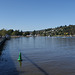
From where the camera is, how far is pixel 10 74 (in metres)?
11.6

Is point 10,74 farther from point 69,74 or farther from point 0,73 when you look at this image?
point 69,74

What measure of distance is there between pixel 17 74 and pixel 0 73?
1654 millimetres

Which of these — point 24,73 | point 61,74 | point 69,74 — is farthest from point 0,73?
point 69,74

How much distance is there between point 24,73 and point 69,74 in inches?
162

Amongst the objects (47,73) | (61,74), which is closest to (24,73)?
(47,73)

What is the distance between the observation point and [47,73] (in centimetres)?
1207

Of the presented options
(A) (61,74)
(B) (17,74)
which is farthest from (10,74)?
(A) (61,74)

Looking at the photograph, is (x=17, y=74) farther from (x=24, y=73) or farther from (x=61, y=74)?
(x=61, y=74)

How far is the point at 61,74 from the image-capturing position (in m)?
11.8

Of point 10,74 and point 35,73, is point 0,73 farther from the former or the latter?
point 35,73

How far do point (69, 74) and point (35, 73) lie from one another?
312cm

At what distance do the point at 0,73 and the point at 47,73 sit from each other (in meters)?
4.34

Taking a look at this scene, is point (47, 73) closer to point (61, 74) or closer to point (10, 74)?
point (61, 74)

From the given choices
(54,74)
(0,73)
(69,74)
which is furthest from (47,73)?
(0,73)
